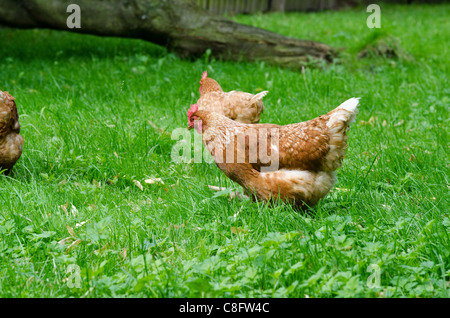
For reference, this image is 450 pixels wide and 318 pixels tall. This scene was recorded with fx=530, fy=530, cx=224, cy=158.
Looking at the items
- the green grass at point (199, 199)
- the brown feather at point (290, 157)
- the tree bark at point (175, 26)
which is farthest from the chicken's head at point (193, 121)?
the tree bark at point (175, 26)

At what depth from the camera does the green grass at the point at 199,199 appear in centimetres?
281

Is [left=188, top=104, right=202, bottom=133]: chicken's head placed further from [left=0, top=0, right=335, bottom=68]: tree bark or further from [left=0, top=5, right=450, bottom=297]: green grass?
[left=0, top=0, right=335, bottom=68]: tree bark

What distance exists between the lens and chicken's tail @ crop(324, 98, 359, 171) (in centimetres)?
361

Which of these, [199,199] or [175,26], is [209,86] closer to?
[199,199]

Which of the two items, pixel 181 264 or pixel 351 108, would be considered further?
pixel 351 108

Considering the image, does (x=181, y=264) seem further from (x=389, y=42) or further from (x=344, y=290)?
(x=389, y=42)

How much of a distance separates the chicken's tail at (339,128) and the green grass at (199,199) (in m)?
0.35

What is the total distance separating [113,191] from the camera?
169 inches

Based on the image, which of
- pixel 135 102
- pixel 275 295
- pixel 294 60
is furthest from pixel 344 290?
pixel 294 60

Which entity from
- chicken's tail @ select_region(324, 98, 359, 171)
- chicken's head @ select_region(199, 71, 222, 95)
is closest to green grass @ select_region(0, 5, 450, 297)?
chicken's tail @ select_region(324, 98, 359, 171)

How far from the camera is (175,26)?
8.42m

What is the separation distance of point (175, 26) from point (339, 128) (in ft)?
17.7

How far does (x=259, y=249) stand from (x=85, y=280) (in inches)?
37.7

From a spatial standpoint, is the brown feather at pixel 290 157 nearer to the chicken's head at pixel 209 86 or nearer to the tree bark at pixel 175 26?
the chicken's head at pixel 209 86
